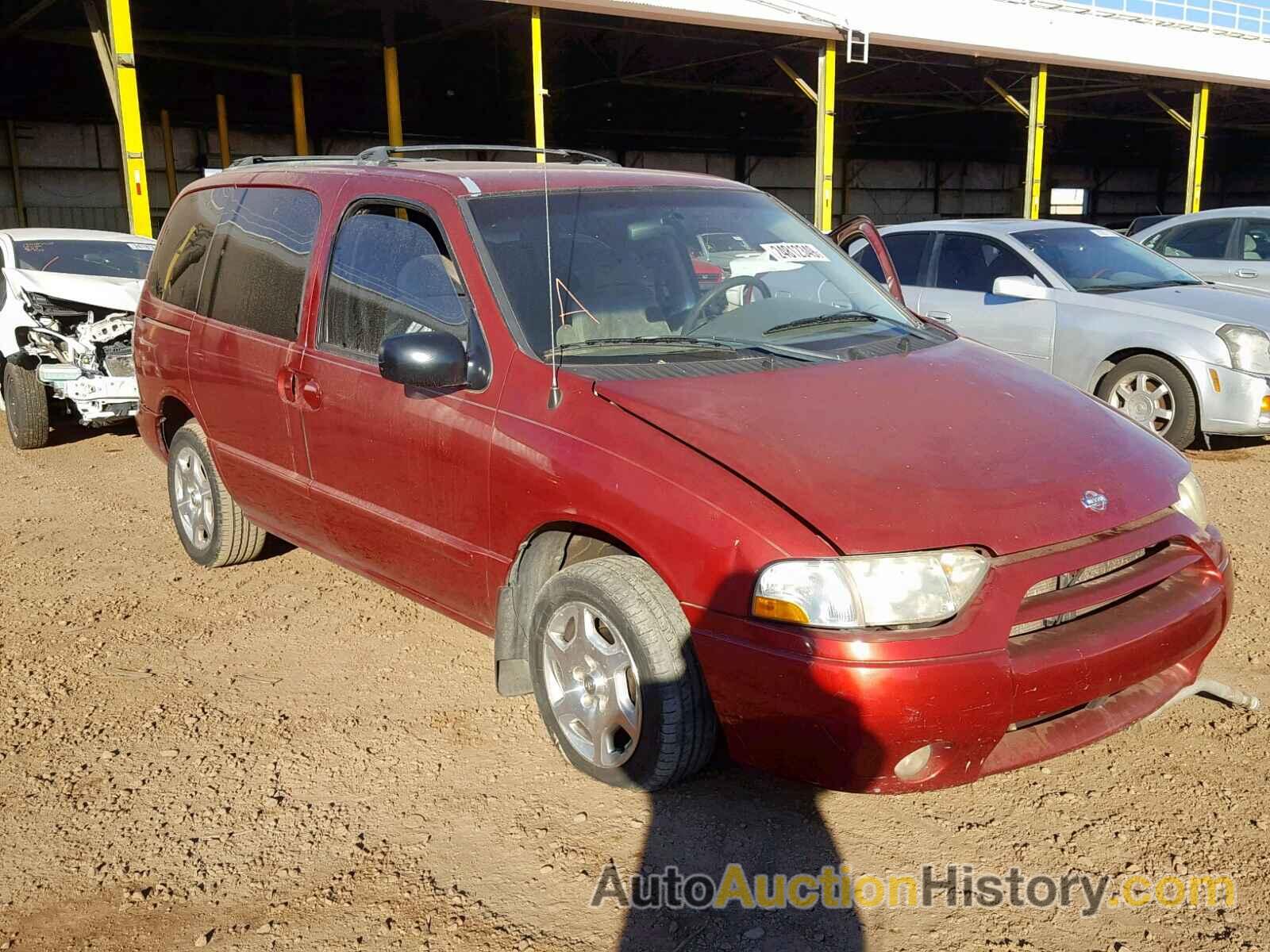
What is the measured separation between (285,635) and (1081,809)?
3032 mm

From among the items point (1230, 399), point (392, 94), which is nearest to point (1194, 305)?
point (1230, 399)

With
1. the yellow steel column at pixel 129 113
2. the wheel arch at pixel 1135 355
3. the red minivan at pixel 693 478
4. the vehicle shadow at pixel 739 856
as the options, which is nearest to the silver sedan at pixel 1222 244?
the wheel arch at pixel 1135 355

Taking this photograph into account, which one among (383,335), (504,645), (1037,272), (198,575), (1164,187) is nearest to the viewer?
(504,645)

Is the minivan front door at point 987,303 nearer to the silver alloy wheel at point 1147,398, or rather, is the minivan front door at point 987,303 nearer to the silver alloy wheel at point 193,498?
the silver alloy wheel at point 1147,398

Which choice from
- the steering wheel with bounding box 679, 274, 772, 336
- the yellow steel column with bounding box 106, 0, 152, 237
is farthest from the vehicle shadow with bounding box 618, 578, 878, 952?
the yellow steel column with bounding box 106, 0, 152, 237

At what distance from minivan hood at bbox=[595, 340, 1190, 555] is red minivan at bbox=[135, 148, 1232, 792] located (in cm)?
1

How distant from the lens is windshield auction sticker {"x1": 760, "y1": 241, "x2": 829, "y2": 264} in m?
4.08

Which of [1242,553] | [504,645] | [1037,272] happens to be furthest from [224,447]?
[1037,272]

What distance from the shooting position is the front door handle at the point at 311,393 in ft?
13.1

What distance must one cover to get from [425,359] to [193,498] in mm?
2607

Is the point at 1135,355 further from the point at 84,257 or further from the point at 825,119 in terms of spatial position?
the point at 825,119

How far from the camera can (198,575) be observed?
5.27m

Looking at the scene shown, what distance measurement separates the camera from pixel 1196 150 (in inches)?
920

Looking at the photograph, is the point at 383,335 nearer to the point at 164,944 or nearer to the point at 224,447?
the point at 224,447
